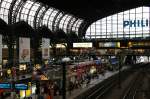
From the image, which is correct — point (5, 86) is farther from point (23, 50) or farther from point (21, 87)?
point (23, 50)

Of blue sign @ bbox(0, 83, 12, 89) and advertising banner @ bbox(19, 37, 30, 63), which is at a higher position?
advertising banner @ bbox(19, 37, 30, 63)

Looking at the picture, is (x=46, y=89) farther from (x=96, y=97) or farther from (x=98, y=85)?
(x=98, y=85)

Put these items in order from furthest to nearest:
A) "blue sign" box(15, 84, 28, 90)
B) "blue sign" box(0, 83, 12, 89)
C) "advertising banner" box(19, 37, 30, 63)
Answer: "blue sign" box(0, 83, 12, 89) < "blue sign" box(15, 84, 28, 90) < "advertising banner" box(19, 37, 30, 63)

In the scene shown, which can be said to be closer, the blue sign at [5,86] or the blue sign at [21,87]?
the blue sign at [21,87]

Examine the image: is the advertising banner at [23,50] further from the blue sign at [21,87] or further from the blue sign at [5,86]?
the blue sign at [5,86]

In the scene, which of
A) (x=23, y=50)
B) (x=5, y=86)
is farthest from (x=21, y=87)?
(x=23, y=50)

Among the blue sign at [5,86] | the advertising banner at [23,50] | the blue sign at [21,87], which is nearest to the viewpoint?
the advertising banner at [23,50]

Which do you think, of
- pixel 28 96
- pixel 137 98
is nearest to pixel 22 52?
pixel 28 96

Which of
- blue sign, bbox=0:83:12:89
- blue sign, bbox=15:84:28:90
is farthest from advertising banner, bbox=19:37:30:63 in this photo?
blue sign, bbox=0:83:12:89

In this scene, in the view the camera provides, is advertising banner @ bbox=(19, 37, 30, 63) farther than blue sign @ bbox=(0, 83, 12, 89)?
No

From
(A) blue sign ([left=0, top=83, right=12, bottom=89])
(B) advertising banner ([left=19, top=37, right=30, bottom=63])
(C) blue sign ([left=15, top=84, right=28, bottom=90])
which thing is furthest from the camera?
(A) blue sign ([left=0, top=83, right=12, bottom=89])

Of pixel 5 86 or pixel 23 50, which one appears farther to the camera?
pixel 5 86

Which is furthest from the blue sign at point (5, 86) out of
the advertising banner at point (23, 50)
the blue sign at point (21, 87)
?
the advertising banner at point (23, 50)

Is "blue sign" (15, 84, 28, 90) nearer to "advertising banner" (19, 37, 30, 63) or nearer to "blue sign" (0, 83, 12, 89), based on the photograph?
"blue sign" (0, 83, 12, 89)
